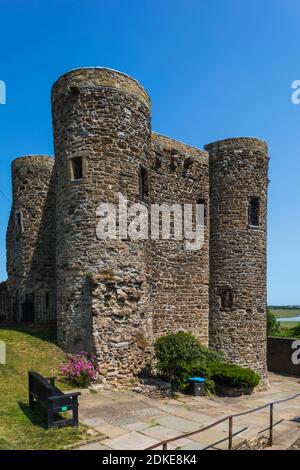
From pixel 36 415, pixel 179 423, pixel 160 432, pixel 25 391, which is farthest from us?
pixel 25 391

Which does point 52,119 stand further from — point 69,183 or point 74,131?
point 69,183

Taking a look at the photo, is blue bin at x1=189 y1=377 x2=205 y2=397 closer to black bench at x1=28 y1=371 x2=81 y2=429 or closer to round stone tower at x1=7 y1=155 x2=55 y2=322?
black bench at x1=28 y1=371 x2=81 y2=429

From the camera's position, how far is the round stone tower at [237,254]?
61.4ft

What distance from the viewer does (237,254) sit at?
18859 mm

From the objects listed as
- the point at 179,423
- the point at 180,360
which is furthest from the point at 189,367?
the point at 179,423

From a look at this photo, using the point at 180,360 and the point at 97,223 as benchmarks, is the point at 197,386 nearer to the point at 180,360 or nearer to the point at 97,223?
the point at 180,360

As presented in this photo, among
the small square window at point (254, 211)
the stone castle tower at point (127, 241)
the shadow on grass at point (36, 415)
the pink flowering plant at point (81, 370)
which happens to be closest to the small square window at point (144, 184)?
the stone castle tower at point (127, 241)

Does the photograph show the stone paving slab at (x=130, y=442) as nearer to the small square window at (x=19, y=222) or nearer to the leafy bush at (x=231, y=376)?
the leafy bush at (x=231, y=376)

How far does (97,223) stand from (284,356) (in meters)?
16.8

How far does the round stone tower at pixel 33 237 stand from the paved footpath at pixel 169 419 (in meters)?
7.42

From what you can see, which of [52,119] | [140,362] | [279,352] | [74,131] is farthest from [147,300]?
[279,352]

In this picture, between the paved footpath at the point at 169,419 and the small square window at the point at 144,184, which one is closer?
the paved footpath at the point at 169,419

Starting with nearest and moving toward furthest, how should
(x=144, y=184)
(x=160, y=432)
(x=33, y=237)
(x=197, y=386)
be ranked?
1. (x=160, y=432)
2. (x=197, y=386)
3. (x=144, y=184)
4. (x=33, y=237)

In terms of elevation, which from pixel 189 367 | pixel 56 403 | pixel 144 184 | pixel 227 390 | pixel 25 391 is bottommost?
pixel 227 390
